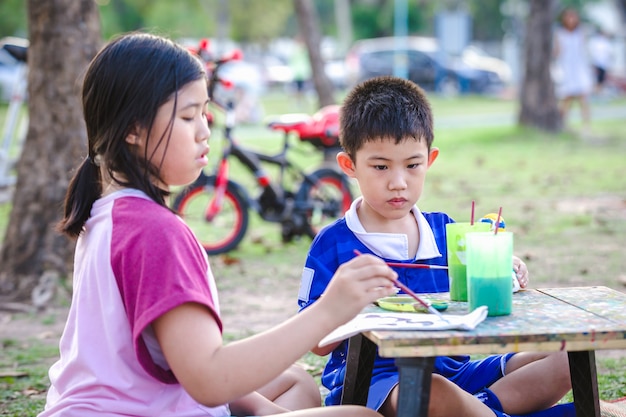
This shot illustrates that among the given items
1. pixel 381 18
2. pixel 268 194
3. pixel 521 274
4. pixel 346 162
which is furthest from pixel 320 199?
pixel 381 18

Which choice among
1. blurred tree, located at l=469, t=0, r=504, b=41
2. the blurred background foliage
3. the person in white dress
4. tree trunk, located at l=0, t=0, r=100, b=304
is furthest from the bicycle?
blurred tree, located at l=469, t=0, r=504, b=41

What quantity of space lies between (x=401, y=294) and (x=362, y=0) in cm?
5059

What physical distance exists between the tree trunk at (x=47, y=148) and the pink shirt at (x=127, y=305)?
147 inches

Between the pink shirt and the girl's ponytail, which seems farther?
the girl's ponytail

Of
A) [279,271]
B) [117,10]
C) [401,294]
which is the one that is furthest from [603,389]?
[117,10]

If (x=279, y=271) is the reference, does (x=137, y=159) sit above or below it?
above

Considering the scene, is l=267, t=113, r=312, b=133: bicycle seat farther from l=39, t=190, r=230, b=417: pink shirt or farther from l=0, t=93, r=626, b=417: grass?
l=39, t=190, r=230, b=417: pink shirt

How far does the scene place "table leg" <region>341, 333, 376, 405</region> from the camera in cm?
257

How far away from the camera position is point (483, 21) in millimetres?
47250

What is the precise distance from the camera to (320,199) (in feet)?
24.3

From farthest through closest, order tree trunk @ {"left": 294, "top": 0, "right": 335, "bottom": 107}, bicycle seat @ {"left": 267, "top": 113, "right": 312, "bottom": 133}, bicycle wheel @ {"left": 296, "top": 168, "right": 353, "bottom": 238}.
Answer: tree trunk @ {"left": 294, "top": 0, "right": 335, "bottom": 107}, bicycle wheel @ {"left": 296, "top": 168, "right": 353, "bottom": 238}, bicycle seat @ {"left": 267, "top": 113, "right": 312, "bottom": 133}

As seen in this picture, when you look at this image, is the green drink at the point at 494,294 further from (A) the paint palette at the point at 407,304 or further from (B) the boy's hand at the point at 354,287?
(B) the boy's hand at the point at 354,287

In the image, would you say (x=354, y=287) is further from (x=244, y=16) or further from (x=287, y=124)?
(x=244, y=16)

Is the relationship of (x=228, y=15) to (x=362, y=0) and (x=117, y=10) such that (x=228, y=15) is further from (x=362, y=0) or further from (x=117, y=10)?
(x=362, y=0)
